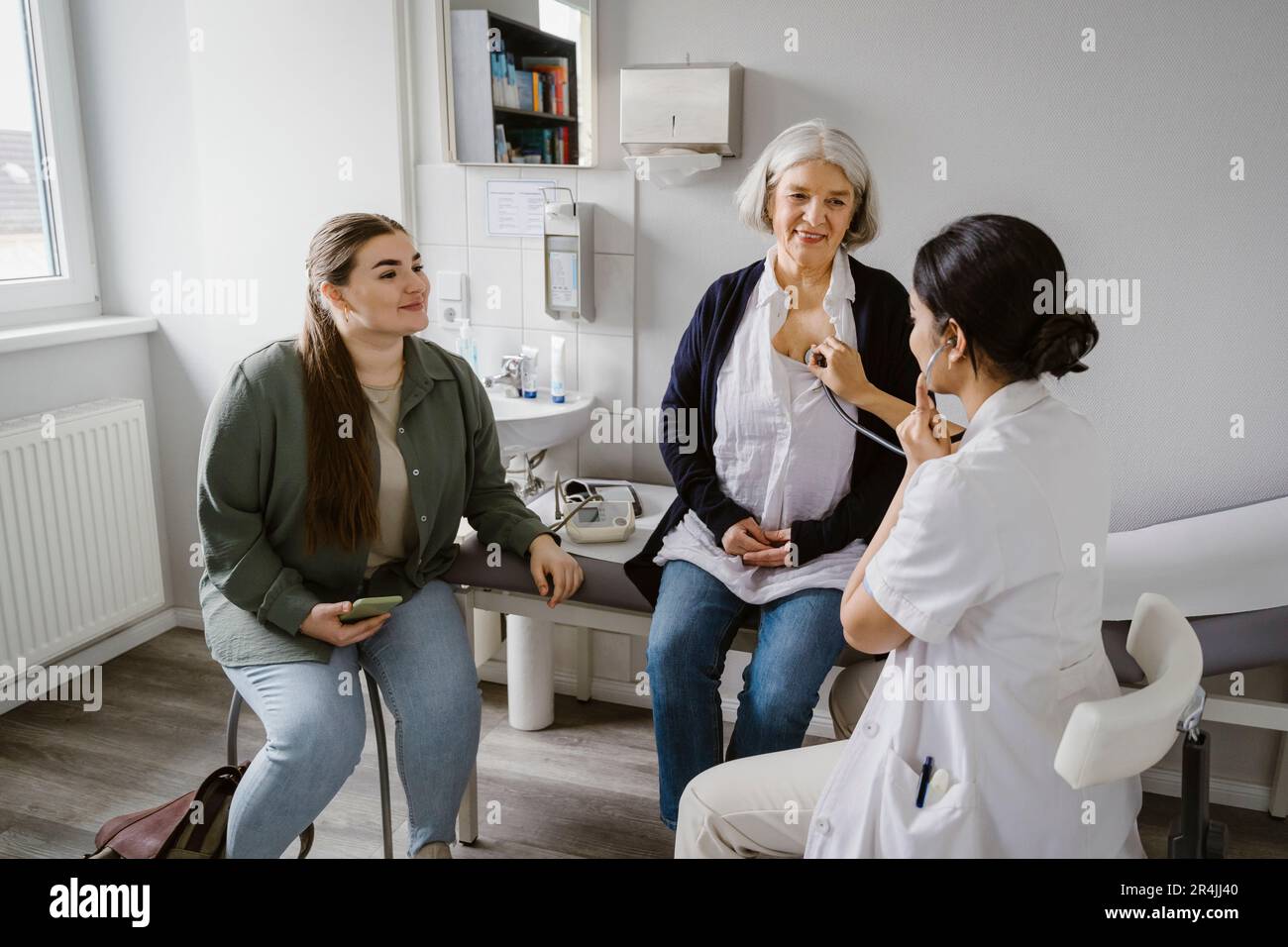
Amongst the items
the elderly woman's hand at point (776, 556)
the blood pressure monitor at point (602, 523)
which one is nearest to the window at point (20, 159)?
the blood pressure monitor at point (602, 523)

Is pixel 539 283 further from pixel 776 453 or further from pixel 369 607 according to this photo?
pixel 369 607

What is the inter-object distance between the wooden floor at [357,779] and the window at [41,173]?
1.08 meters

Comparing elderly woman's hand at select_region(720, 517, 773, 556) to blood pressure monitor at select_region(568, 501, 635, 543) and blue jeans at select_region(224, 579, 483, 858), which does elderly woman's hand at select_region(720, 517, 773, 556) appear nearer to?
blood pressure monitor at select_region(568, 501, 635, 543)

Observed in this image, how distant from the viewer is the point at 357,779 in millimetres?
2395

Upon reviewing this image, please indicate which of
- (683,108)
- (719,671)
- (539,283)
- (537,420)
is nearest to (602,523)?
(537,420)

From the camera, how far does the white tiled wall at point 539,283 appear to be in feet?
8.38

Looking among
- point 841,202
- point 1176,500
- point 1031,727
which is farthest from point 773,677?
point 1176,500

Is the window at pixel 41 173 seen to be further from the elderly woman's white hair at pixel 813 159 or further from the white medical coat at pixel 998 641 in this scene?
the white medical coat at pixel 998 641

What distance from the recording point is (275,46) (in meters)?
2.70

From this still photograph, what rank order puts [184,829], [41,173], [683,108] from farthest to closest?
[41,173], [683,108], [184,829]

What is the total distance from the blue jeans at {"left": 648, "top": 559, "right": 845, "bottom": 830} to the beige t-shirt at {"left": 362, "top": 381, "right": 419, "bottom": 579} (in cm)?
51

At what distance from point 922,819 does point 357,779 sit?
1.61m

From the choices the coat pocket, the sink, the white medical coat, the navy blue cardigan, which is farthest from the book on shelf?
the coat pocket

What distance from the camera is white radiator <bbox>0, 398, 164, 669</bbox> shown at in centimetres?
252
